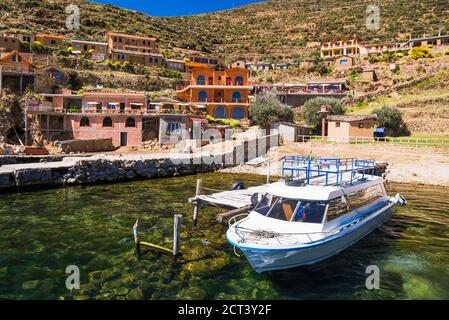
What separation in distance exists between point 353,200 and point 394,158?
998 inches

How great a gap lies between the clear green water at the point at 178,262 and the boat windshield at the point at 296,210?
1780 mm

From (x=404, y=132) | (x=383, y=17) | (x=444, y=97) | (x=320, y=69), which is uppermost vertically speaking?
(x=383, y=17)

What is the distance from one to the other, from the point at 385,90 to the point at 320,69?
20.8 metres

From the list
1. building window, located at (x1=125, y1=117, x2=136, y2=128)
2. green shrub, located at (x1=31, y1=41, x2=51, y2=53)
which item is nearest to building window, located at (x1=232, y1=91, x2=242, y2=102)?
building window, located at (x1=125, y1=117, x2=136, y2=128)

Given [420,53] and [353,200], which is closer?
[353,200]

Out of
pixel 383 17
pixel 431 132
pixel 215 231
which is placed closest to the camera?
pixel 215 231

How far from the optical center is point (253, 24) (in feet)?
492

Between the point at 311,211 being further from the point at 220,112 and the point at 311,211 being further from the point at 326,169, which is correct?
the point at 220,112

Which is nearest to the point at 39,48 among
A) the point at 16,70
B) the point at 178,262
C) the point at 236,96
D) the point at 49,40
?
the point at 49,40

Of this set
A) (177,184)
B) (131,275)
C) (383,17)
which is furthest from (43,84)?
(383,17)

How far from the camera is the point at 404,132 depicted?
52844 millimetres

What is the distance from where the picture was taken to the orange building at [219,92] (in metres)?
56.2

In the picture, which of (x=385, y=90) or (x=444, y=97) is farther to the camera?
(x=385, y=90)

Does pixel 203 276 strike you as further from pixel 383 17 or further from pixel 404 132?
pixel 383 17
